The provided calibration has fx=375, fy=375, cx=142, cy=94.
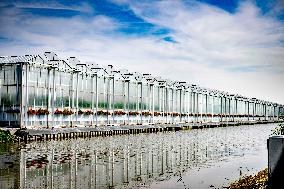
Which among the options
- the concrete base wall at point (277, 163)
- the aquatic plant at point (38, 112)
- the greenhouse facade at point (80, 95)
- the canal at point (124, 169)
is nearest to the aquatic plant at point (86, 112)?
the greenhouse facade at point (80, 95)

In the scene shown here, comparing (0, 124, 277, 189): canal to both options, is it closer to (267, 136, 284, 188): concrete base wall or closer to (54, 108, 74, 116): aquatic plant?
(267, 136, 284, 188): concrete base wall

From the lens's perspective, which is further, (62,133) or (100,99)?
(100,99)

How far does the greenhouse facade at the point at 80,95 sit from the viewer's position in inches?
1336

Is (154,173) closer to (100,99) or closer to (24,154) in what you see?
(24,154)

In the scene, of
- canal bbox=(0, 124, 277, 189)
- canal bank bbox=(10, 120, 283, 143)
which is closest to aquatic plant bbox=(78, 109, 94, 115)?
canal bank bbox=(10, 120, 283, 143)

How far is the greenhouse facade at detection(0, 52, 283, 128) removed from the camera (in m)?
33.9

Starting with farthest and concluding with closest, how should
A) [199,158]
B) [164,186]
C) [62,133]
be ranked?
[62,133] < [199,158] < [164,186]

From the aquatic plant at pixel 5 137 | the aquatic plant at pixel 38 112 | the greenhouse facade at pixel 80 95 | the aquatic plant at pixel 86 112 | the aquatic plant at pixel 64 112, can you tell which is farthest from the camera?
the aquatic plant at pixel 86 112

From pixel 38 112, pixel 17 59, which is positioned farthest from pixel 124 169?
pixel 17 59

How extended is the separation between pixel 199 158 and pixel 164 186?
765cm

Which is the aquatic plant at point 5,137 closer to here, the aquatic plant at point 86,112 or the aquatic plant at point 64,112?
the aquatic plant at point 64,112

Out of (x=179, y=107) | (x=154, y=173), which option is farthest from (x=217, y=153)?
(x=179, y=107)

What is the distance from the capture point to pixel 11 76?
34.4 meters

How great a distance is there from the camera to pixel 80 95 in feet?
136
